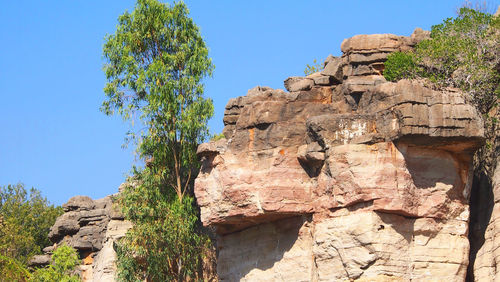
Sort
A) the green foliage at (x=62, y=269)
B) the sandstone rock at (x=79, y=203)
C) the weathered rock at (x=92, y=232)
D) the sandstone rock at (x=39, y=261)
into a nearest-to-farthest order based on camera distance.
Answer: the weathered rock at (x=92, y=232), the green foliage at (x=62, y=269), the sandstone rock at (x=79, y=203), the sandstone rock at (x=39, y=261)

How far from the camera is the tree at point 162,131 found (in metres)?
33.9

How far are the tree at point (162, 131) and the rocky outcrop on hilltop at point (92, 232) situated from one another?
3.24m

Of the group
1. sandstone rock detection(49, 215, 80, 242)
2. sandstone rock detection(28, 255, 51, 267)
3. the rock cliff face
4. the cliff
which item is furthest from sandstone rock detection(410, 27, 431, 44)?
sandstone rock detection(28, 255, 51, 267)

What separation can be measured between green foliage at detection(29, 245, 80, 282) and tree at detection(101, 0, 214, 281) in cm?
550

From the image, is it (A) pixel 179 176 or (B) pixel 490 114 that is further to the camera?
(A) pixel 179 176

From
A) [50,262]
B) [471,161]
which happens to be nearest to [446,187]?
[471,161]

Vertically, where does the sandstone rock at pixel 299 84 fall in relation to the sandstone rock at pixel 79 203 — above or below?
below

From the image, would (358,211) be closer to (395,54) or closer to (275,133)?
(275,133)

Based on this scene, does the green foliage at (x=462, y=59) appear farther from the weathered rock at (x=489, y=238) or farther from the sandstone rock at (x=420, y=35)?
the weathered rock at (x=489, y=238)

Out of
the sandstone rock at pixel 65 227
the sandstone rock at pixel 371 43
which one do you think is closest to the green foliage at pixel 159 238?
the sandstone rock at pixel 371 43

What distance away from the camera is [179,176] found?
1377 inches

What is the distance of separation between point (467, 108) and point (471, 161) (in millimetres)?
2021

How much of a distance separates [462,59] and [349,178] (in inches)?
252

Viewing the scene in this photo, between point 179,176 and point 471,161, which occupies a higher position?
point 179,176
